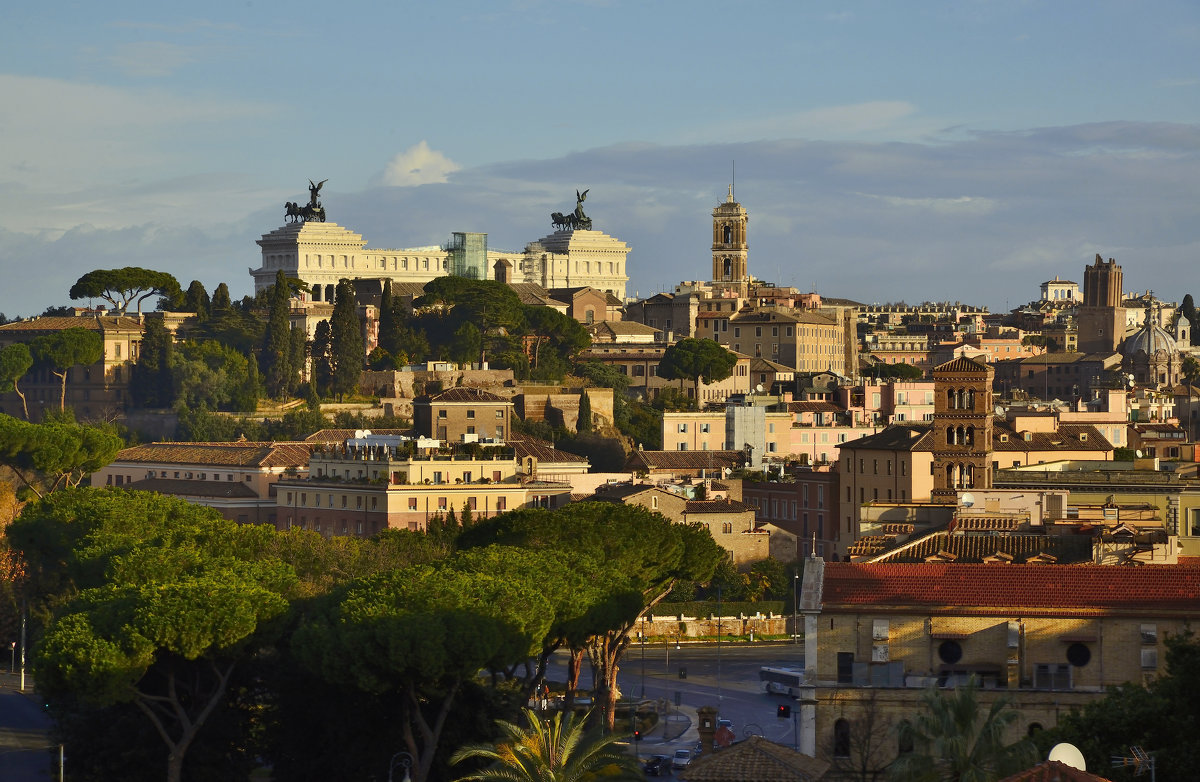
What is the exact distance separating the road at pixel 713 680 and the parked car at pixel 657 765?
136 cm

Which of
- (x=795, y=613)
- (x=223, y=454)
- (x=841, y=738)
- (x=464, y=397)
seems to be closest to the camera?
(x=841, y=738)

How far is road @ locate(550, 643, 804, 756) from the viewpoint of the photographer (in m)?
64.6

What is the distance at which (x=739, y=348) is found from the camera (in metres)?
165

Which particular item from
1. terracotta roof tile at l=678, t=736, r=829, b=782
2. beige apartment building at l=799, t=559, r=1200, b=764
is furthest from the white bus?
terracotta roof tile at l=678, t=736, r=829, b=782

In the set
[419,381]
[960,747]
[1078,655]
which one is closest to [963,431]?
[1078,655]

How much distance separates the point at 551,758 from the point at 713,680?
1359 inches

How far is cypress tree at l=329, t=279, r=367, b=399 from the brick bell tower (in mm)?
62761

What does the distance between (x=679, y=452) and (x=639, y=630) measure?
35102 mm

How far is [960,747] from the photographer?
120 ft

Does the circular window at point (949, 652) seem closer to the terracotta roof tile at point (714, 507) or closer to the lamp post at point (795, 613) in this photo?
the lamp post at point (795, 613)

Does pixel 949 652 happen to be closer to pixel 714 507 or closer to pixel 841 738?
pixel 841 738

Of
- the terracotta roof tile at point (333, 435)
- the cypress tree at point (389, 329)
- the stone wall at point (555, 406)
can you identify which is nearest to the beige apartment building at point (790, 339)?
the stone wall at point (555, 406)

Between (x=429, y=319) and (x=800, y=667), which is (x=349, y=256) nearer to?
(x=429, y=319)

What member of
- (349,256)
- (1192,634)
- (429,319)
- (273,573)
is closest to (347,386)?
(429,319)
